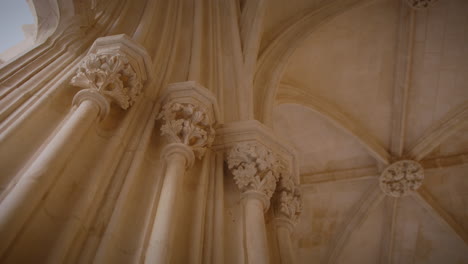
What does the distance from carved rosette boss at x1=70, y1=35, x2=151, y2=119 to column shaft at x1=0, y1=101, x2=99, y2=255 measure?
0.51 ft

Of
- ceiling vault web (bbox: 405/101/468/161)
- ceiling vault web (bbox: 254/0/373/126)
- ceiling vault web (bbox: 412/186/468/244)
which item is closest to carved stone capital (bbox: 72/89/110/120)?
ceiling vault web (bbox: 254/0/373/126)

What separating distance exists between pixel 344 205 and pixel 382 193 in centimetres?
84

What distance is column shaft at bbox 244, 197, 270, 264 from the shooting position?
9.44 feet

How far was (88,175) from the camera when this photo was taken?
2650 millimetres

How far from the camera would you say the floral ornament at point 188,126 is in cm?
320

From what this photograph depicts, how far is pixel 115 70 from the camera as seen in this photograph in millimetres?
3131

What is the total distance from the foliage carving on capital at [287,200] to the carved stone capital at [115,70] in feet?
5.00

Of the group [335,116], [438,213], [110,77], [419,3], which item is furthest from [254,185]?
[438,213]

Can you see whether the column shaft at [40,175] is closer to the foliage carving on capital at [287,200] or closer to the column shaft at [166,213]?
the column shaft at [166,213]

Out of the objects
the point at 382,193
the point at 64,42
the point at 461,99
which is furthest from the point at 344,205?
the point at 64,42

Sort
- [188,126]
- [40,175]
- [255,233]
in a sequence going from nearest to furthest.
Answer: [40,175], [255,233], [188,126]

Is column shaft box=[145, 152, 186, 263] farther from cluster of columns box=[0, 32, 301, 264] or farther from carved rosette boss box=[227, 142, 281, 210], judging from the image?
carved rosette boss box=[227, 142, 281, 210]

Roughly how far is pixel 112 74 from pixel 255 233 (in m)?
1.54

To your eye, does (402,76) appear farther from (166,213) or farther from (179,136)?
(166,213)
